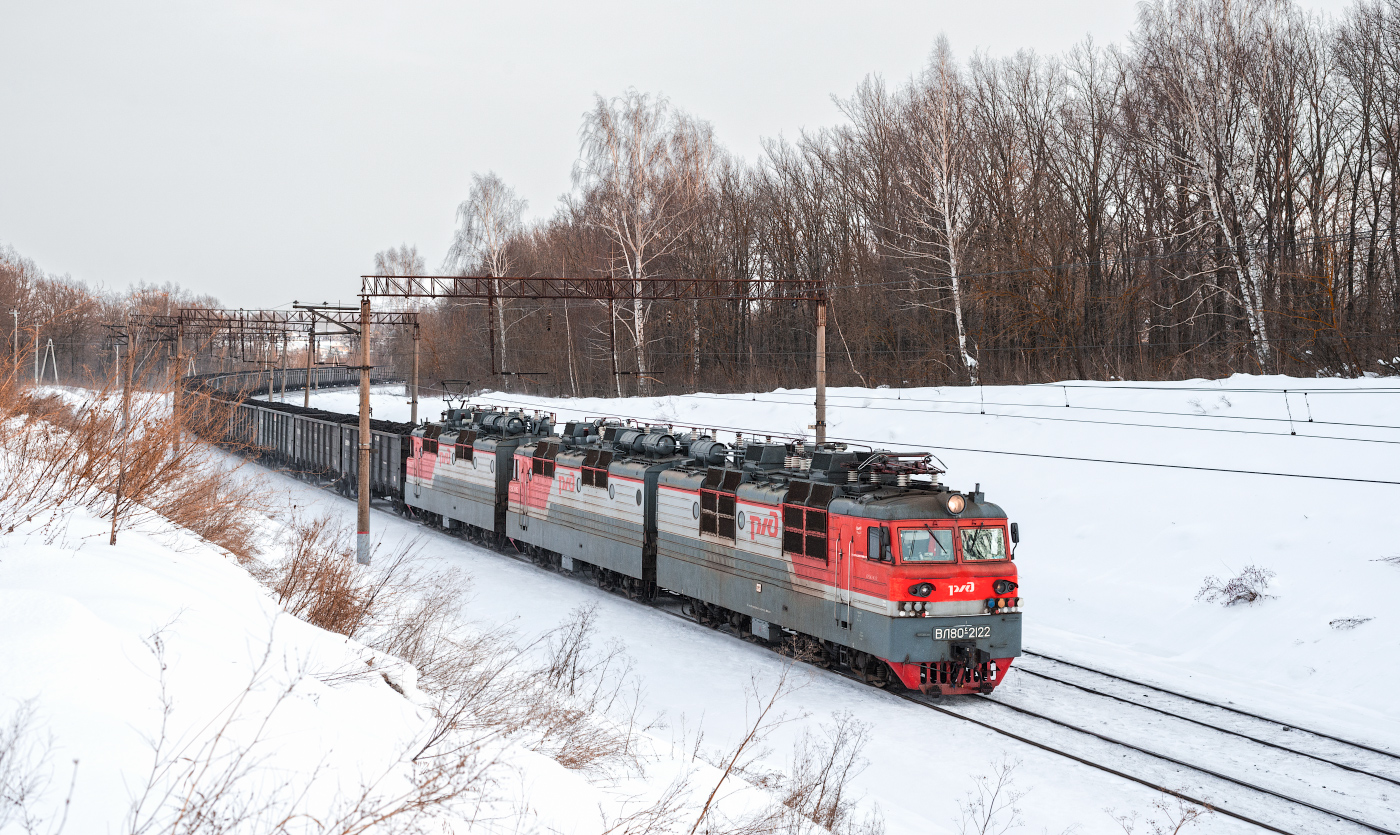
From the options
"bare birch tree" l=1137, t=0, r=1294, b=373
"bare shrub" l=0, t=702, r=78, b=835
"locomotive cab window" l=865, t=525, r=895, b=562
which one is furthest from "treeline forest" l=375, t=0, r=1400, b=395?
"bare shrub" l=0, t=702, r=78, b=835

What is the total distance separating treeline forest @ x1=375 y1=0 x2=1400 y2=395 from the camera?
27266 mm

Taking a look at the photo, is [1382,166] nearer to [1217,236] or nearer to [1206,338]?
[1217,236]

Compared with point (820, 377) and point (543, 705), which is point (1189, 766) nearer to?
point (543, 705)

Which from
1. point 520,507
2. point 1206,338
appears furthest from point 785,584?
point 1206,338

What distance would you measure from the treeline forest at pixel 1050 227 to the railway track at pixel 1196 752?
A: 11011mm

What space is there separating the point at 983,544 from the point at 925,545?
38.1 inches

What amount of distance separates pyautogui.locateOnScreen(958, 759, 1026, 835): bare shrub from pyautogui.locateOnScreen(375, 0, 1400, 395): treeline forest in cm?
1278

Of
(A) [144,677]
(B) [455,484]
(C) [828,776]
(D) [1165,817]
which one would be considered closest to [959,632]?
(C) [828,776]

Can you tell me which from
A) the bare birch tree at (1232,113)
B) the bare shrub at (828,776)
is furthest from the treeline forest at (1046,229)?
the bare shrub at (828,776)

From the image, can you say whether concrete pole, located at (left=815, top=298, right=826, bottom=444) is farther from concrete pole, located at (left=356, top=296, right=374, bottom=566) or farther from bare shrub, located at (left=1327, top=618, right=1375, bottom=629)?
concrete pole, located at (left=356, top=296, right=374, bottom=566)

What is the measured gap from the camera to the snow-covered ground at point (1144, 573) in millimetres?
11477

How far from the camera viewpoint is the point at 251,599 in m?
8.38

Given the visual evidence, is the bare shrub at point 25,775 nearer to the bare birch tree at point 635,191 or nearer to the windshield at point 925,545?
the windshield at point 925,545

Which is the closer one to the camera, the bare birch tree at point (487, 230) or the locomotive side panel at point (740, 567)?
the locomotive side panel at point (740, 567)
